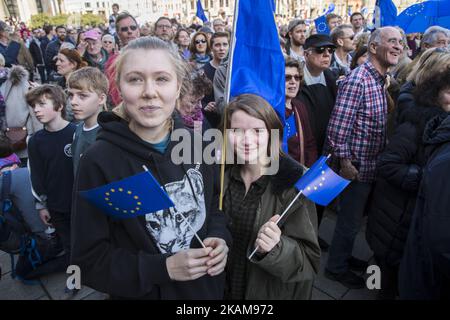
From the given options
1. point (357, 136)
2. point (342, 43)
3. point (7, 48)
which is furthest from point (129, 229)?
point (7, 48)

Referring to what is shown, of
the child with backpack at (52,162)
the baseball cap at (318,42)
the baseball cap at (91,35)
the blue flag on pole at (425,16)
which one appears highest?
the blue flag on pole at (425,16)

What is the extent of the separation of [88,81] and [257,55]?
1.30 m

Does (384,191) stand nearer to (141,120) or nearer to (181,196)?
(181,196)

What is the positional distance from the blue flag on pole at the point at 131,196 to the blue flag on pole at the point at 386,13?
545cm

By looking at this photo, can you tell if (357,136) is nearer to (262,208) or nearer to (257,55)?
(257,55)

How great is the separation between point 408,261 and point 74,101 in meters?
2.39

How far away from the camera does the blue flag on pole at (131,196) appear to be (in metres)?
1.09

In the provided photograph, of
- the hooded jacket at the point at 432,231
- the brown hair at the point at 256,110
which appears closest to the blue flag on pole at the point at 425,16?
the hooded jacket at the point at 432,231

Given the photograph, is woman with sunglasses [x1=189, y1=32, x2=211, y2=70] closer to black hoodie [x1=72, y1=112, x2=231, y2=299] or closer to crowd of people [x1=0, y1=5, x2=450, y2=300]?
crowd of people [x1=0, y1=5, x2=450, y2=300]

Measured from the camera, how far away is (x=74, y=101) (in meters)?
2.37

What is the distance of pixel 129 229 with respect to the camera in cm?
127

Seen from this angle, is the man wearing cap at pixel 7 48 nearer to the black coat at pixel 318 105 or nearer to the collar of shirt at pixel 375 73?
the black coat at pixel 318 105

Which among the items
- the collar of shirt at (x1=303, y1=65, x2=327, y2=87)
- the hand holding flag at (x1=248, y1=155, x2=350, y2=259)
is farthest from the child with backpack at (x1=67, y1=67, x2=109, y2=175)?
the collar of shirt at (x1=303, y1=65, x2=327, y2=87)

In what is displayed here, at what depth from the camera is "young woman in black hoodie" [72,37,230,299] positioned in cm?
122
